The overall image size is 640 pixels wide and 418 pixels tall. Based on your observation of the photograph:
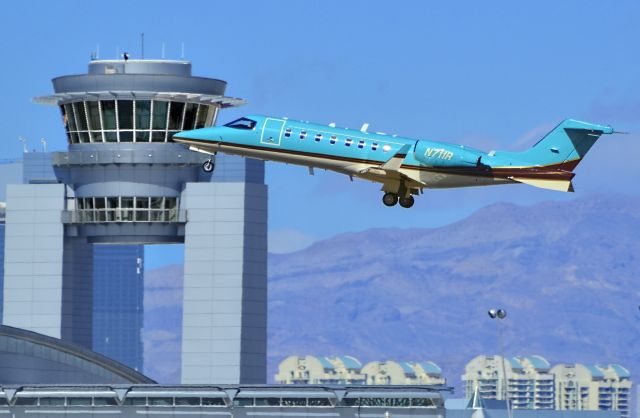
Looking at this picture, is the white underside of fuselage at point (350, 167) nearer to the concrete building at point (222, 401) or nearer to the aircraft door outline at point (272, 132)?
the aircraft door outline at point (272, 132)

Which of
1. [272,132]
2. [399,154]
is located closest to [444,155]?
[399,154]

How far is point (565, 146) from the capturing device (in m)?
133

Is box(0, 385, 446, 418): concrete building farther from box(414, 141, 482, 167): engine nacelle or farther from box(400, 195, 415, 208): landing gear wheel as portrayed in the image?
box(414, 141, 482, 167): engine nacelle

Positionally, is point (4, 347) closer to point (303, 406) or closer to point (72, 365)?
point (72, 365)

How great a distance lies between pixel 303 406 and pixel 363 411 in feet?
13.8

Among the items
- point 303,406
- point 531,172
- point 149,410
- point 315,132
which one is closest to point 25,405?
point 149,410

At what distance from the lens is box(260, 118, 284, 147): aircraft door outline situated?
132 m

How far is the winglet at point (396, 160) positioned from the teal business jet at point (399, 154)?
0.20 feet

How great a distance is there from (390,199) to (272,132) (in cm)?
846

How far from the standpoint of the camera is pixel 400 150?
13188 cm

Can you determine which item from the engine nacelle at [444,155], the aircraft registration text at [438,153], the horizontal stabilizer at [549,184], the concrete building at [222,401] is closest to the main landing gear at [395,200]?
the engine nacelle at [444,155]

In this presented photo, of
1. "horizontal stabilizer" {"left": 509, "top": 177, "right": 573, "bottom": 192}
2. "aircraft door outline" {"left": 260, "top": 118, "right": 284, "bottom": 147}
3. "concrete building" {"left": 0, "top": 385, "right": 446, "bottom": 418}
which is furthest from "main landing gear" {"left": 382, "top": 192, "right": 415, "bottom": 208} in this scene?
"concrete building" {"left": 0, "top": 385, "right": 446, "bottom": 418}

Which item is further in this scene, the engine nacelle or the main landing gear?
the main landing gear

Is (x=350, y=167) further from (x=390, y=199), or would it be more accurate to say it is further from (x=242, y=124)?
(x=242, y=124)
